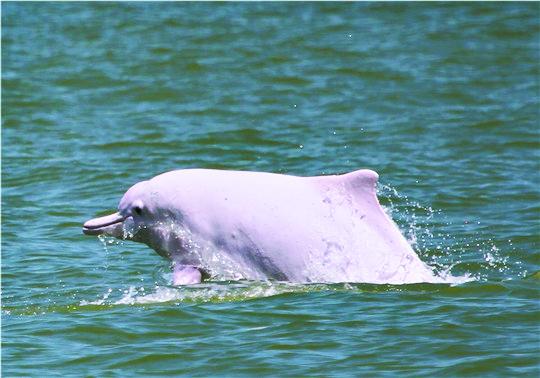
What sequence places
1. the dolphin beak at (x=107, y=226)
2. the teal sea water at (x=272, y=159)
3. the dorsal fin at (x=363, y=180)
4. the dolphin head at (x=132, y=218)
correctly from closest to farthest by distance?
the teal sea water at (x=272, y=159)
the dorsal fin at (x=363, y=180)
the dolphin head at (x=132, y=218)
the dolphin beak at (x=107, y=226)

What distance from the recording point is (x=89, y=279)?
15.4 metres

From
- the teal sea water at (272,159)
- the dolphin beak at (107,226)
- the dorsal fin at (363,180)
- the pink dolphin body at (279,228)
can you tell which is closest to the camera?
the teal sea water at (272,159)

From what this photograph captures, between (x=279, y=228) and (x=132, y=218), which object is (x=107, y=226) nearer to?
(x=132, y=218)

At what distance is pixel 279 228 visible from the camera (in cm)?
1358

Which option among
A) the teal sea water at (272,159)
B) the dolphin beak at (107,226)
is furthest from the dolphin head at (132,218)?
the teal sea water at (272,159)

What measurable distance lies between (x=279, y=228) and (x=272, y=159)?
8.36m

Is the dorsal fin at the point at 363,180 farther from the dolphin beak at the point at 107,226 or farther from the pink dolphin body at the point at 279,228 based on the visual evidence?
the dolphin beak at the point at 107,226

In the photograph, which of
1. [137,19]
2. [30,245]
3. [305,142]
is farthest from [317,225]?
[137,19]

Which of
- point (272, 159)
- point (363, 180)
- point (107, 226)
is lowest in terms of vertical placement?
point (272, 159)

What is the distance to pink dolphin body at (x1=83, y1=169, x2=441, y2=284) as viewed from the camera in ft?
44.2

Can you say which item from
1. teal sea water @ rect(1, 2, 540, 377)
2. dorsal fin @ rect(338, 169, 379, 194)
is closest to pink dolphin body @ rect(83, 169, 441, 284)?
dorsal fin @ rect(338, 169, 379, 194)

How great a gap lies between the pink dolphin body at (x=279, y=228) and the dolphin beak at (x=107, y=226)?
402 mm

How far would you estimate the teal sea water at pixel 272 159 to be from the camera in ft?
40.1

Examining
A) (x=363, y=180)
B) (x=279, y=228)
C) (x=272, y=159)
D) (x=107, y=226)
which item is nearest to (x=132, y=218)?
(x=107, y=226)
